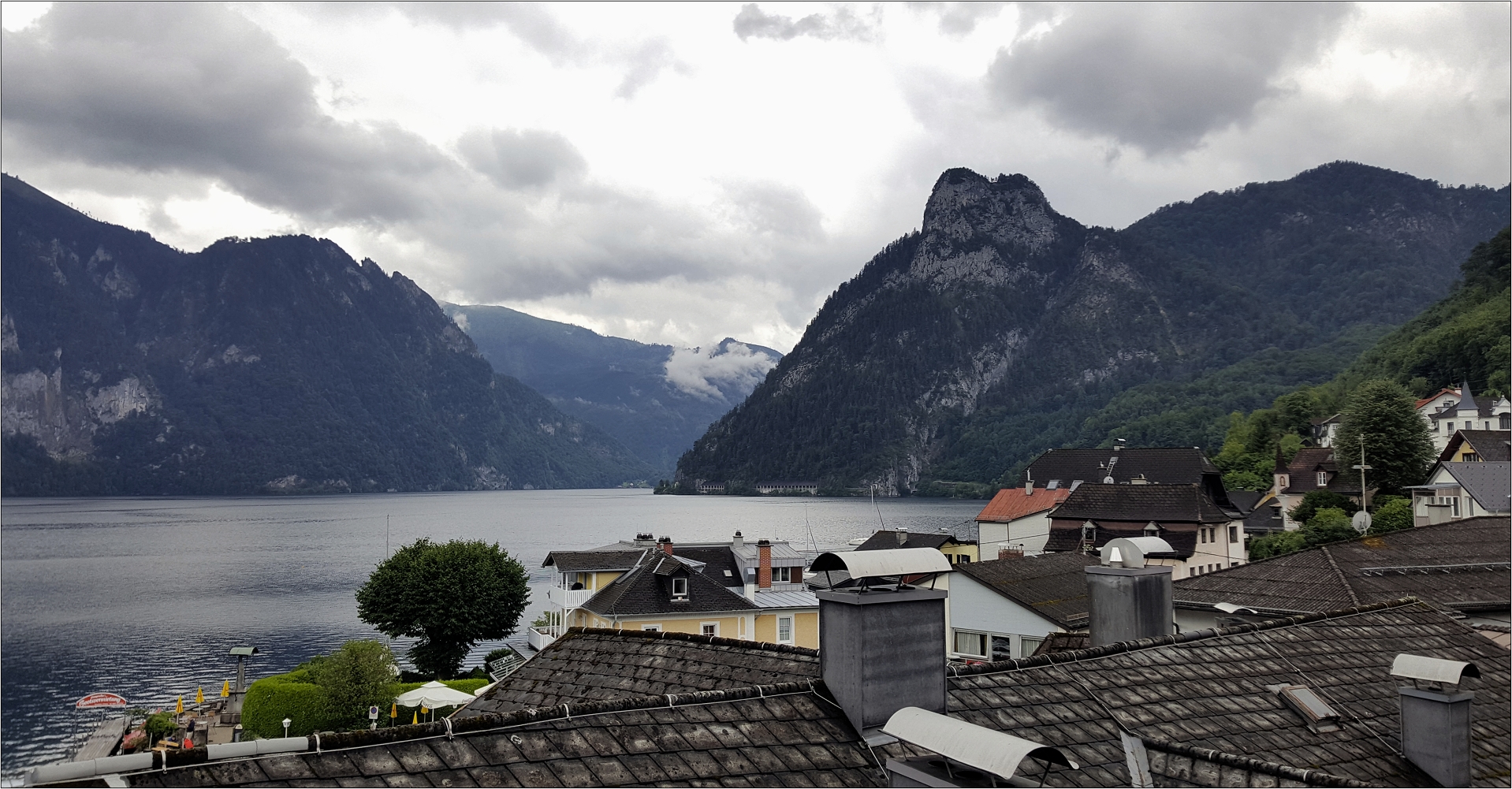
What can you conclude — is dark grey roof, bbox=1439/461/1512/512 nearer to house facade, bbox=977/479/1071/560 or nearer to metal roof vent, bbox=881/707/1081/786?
house facade, bbox=977/479/1071/560

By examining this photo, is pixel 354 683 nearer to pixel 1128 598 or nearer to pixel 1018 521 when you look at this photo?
pixel 1128 598

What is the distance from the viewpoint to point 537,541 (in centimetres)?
15125

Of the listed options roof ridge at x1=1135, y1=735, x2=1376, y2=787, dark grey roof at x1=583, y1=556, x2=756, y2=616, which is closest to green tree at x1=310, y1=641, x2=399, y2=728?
dark grey roof at x1=583, y1=556, x2=756, y2=616

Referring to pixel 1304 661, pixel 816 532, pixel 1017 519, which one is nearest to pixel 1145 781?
pixel 1304 661

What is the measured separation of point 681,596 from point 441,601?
15.6 m

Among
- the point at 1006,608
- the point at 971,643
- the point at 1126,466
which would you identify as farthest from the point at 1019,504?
the point at 1006,608

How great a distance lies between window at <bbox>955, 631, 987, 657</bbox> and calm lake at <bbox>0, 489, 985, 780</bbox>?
3760 cm

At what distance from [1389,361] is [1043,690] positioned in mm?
142092

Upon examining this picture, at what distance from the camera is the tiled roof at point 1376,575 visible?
78.9 feet

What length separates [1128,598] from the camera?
13219mm

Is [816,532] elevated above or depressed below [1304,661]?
below

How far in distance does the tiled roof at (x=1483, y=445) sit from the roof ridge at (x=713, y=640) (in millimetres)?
65033

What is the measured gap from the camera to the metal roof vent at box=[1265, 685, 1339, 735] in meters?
9.72

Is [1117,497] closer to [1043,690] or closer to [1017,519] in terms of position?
[1017,519]
